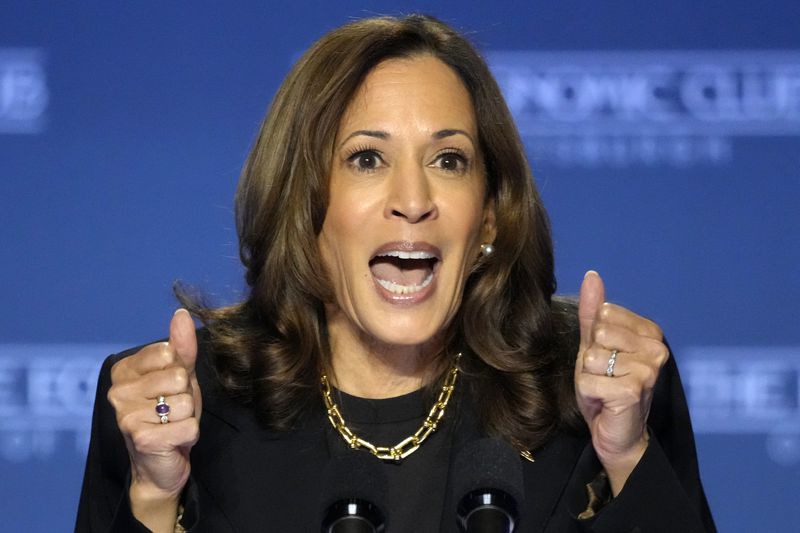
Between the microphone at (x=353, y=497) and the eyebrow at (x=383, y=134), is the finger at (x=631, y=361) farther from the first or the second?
the eyebrow at (x=383, y=134)

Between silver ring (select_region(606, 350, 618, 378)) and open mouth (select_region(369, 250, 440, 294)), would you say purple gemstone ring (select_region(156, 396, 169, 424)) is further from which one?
silver ring (select_region(606, 350, 618, 378))

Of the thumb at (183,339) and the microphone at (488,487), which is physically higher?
the thumb at (183,339)

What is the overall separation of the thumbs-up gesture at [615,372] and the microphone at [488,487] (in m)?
0.17

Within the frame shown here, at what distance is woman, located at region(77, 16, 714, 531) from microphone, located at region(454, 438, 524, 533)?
28 cm

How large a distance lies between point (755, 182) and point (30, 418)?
173 cm

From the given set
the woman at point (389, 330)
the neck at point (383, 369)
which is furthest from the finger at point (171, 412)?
the neck at point (383, 369)

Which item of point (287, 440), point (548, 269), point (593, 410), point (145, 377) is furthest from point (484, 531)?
point (548, 269)

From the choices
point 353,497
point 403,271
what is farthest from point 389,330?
point 353,497

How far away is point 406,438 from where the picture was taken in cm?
210

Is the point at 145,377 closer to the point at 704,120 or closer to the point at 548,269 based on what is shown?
A: the point at 548,269

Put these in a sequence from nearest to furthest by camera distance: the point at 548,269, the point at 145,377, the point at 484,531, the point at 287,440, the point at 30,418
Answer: the point at 484,531 < the point at 145,377 < the point at 287,440 < the point at 548,269 < the point at 30,418

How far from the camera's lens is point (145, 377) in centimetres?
174

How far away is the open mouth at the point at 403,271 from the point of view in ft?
6.66

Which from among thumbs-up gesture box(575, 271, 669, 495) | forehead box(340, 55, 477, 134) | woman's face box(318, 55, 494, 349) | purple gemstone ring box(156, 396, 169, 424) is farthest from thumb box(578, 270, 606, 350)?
purple gemstone ring box(156, 396, 169, 424)
